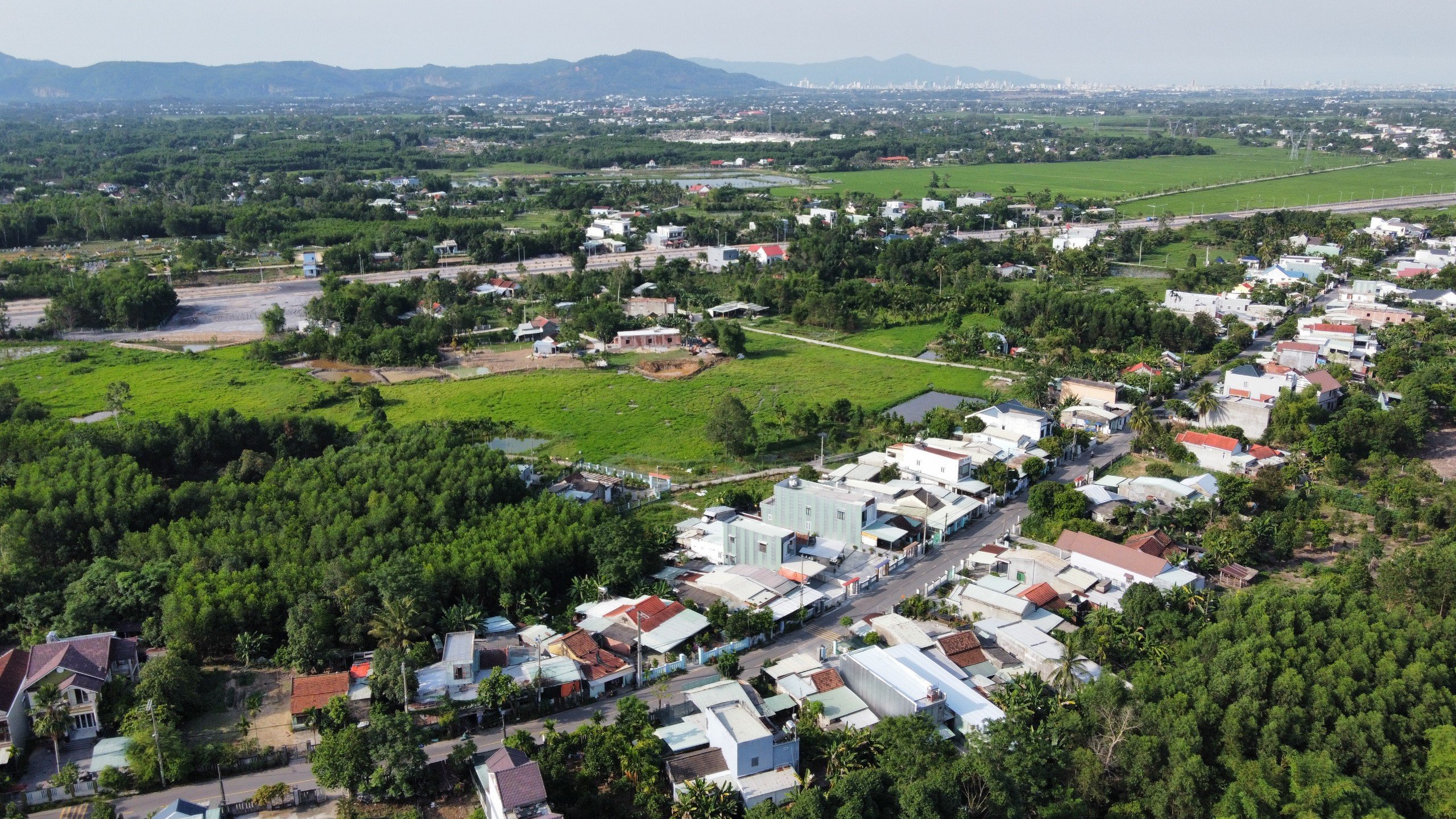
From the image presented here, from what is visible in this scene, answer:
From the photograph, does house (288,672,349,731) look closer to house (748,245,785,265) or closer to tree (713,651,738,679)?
tree (713,651,738,679)

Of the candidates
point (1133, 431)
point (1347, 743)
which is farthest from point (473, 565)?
point (1133, 431)

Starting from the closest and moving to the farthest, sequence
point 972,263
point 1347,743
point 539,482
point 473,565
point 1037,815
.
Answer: point 1037,815, point 1347,743, point 473,565, point 539,482, point 972,263

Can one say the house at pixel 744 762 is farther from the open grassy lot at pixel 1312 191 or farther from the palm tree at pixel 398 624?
the open grassy lot at pixel 1312 191

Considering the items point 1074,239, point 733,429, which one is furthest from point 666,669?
point 1074,239

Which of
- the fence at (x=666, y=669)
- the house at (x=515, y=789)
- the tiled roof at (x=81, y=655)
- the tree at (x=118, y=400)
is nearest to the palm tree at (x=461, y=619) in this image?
the fence at (x=666, y=669)

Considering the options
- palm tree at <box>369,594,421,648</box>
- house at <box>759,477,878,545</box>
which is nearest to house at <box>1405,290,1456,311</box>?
house at <box>759,477,878,545</box>

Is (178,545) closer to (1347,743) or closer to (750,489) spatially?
(750,489)
